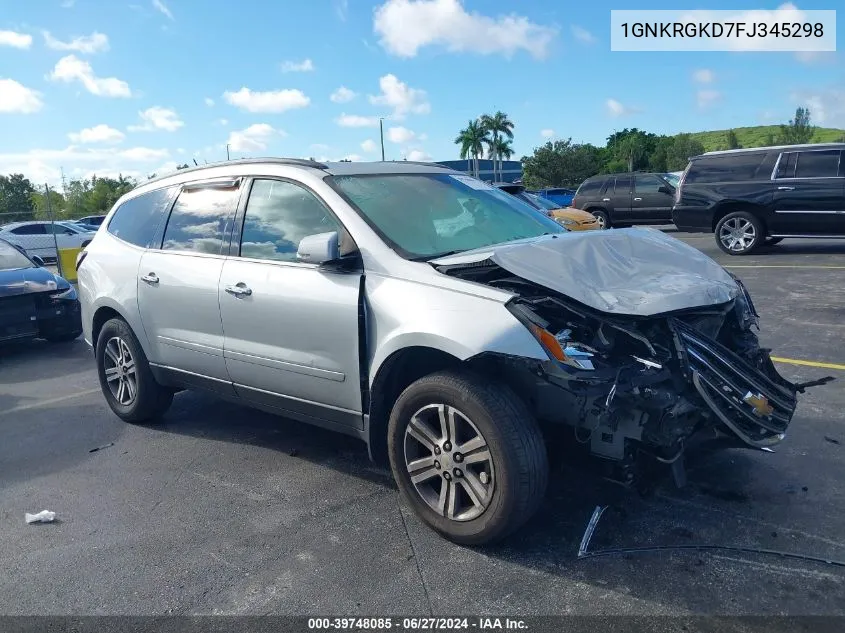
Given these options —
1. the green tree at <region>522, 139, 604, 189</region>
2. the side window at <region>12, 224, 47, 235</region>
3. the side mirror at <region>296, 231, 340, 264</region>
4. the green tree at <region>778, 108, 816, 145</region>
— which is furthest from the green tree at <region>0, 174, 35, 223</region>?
the green tree at <region>778, 108, 816, 145</region>

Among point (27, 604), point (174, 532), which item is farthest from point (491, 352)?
point (27, 604)

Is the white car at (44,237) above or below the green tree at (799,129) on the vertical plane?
below

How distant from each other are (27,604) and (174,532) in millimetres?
733

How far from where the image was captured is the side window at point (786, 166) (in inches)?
477

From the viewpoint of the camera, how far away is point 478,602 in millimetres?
2826

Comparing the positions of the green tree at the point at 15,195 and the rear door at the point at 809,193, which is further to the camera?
the green tree at the point at 15,195

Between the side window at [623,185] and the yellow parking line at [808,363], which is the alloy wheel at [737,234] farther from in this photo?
the yellow parking line at [808,363]

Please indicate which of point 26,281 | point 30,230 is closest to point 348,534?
point 26,281

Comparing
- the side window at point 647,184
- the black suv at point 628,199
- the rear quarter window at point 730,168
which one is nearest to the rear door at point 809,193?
the rear quarter window at point 730,168

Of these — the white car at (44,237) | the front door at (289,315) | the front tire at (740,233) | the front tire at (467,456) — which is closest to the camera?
the front tire at (467,456)

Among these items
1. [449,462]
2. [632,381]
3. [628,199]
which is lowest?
[449,462]

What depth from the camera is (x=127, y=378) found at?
5.24m

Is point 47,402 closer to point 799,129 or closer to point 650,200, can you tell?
point 650,200

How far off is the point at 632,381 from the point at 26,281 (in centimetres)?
769
